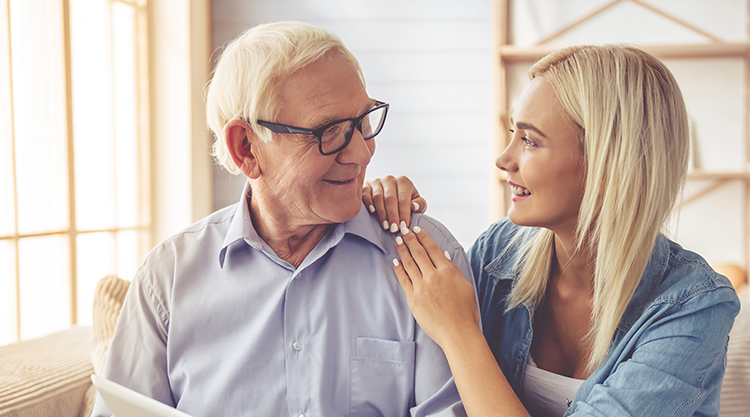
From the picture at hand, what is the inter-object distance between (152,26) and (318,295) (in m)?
3.03

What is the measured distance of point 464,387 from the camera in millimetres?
1045

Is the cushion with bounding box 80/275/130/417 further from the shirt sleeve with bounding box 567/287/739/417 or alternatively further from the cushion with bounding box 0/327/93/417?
the shirt sleeve with bounding box 567/287/739/417

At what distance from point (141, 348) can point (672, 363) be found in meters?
1.07

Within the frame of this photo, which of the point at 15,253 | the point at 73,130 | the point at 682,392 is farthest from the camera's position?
the point at 73,130

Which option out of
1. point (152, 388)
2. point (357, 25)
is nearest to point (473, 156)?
point (357, 25)

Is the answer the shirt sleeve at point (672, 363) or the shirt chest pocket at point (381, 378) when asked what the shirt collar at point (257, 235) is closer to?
the shirt chest pocket at point (381, 378)

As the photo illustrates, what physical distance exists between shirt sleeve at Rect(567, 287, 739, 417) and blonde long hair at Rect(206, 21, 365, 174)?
Result: 0.80 meters

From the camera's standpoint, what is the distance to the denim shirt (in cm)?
104

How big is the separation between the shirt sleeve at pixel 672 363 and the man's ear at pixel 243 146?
2.77 feet

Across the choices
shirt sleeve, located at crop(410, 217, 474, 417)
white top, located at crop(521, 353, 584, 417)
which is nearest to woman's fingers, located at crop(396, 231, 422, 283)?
shirt sleeve, located at crop(410, 217, 474, 417)

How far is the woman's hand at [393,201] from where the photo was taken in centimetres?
123

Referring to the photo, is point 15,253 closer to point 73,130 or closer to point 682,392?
point 73,130

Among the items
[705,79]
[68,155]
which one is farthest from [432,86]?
[68,155]

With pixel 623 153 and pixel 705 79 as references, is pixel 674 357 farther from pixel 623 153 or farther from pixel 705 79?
pixel 705 79
